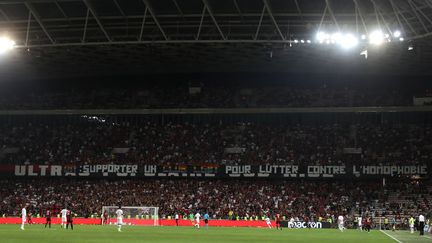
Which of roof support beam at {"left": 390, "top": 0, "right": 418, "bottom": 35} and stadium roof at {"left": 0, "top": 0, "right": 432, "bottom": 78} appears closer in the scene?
roof support beam at {"left": 390, "top": 0, "right": 418, "bottom": 35}

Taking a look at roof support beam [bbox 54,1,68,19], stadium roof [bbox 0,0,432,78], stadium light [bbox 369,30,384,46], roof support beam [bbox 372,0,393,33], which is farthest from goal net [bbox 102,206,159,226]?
Result: roof support beam [bbox 372,0,393,33]

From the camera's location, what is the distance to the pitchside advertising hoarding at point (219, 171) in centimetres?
5672

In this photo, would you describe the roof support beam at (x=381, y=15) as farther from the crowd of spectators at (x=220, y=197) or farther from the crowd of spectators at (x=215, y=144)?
the crowd of spectators at (x=215, y=144)

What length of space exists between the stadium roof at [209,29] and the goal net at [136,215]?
13.5m

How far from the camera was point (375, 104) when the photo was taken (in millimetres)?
60562

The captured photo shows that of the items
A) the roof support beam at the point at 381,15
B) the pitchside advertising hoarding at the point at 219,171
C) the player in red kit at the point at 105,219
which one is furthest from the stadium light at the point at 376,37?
the player in red kit at the point at 105,219

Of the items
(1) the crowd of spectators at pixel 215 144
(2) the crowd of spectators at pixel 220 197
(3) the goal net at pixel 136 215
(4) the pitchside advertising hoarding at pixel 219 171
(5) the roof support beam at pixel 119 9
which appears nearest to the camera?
(5) the roof support beam at pixel 119 9

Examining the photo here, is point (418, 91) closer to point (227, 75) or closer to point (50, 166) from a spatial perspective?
point (227, 75)

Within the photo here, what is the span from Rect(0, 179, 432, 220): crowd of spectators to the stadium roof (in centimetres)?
1191

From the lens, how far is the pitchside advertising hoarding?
186 feet

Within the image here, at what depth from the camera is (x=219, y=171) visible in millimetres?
59438

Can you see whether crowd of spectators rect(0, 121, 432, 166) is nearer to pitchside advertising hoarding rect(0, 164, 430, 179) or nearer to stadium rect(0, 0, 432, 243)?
stadium rect(0, 0, 432, 243)

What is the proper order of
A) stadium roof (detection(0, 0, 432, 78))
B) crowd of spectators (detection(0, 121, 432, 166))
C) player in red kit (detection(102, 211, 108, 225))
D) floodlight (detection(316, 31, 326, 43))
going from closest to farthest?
stadium roof (detection(0, 0, 432, 78)), floodlight (detection(316, 31, 326, 43)), player in red kit (detection(102, 211, 108, 225)), crowd of spectators (detection(0, 121, 432, 166))

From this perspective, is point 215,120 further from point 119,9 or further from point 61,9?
point 61,9
